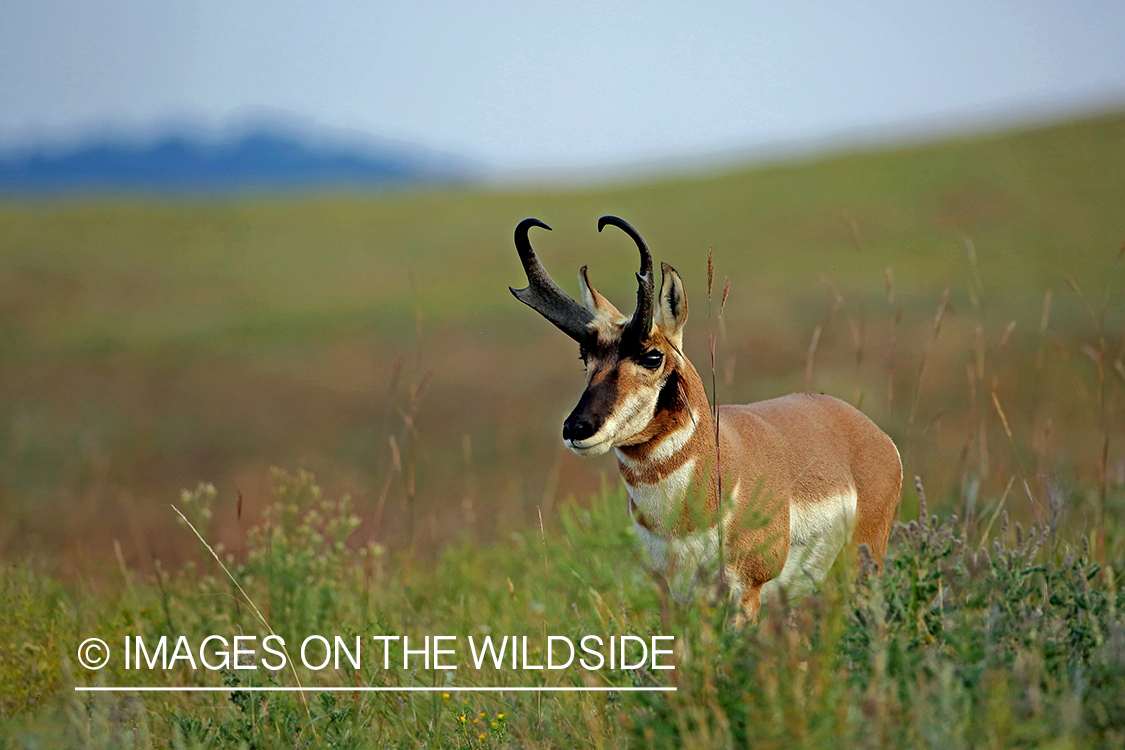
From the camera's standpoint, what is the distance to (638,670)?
142 inches

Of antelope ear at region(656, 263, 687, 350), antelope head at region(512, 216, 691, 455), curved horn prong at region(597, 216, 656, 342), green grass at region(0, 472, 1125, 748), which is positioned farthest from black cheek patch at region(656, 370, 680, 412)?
green grass at region(0, 472, 1125, 748)

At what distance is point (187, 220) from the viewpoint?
45906 mm

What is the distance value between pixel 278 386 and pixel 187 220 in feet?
86.1

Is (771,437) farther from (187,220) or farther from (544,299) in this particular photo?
(187,220)

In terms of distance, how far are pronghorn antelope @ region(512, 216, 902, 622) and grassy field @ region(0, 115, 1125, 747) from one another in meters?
0.40

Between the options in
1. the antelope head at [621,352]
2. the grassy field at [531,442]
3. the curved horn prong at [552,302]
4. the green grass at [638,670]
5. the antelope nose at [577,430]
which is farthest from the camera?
the curved horn prong at [552,302]

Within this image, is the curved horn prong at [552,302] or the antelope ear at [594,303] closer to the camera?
the curved horn prong at [552,302]

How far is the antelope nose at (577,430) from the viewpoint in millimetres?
3967

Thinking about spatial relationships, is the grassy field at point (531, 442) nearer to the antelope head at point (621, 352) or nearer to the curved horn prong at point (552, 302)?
the antelope head at point (621, 352)

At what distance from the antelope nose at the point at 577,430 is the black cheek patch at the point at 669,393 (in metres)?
0.52

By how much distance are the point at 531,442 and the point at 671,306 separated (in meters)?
12.8

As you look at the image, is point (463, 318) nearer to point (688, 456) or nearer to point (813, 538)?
point (813, 538)

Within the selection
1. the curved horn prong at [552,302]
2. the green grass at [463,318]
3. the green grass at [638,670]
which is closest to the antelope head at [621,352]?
the curved horn prong at [552,302]

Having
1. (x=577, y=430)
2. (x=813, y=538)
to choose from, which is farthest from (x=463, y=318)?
(x=577, y=430)
